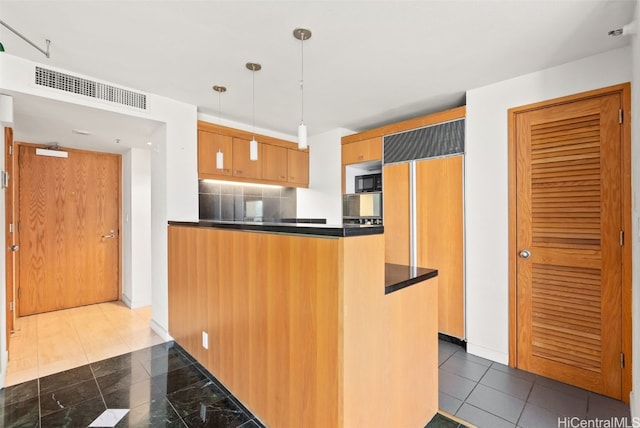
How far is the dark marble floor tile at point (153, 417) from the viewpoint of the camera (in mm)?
1843

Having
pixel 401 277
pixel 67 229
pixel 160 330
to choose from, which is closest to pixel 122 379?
pixel 160 330

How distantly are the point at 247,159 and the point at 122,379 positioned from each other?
2.54m

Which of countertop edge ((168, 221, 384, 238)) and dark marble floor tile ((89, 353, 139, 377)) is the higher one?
countertop edge ((168, 221, 384, 238))

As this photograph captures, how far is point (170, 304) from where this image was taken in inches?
116

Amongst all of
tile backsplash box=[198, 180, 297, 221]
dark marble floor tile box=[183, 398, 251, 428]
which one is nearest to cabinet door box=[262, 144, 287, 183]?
tile backsplash box=[198, 180, 297, 221]

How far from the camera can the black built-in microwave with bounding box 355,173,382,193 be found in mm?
3707

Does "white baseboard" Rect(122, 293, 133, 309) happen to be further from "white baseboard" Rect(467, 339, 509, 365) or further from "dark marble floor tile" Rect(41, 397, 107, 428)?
"white baseboard" Rect(467, 339, 509, 365)

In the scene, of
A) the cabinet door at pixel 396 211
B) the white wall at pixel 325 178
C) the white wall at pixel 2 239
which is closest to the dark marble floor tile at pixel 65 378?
the white wall at pixel 2 239

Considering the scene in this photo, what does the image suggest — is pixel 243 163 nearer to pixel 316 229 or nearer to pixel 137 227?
pixel 137 227

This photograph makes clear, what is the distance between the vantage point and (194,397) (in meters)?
2.12

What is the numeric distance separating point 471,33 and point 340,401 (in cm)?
224

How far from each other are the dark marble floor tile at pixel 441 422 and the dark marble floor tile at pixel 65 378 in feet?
8.16

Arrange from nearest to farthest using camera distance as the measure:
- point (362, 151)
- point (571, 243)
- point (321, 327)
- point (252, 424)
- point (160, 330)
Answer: point (321, 327) → point (252, 424) → point (571, 243) → point (160, 330) → point (362, 151)

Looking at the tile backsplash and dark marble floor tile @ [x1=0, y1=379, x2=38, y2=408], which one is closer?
dark marble floor tile @ [x1=0, y1=379, x2=38, y2=408]
